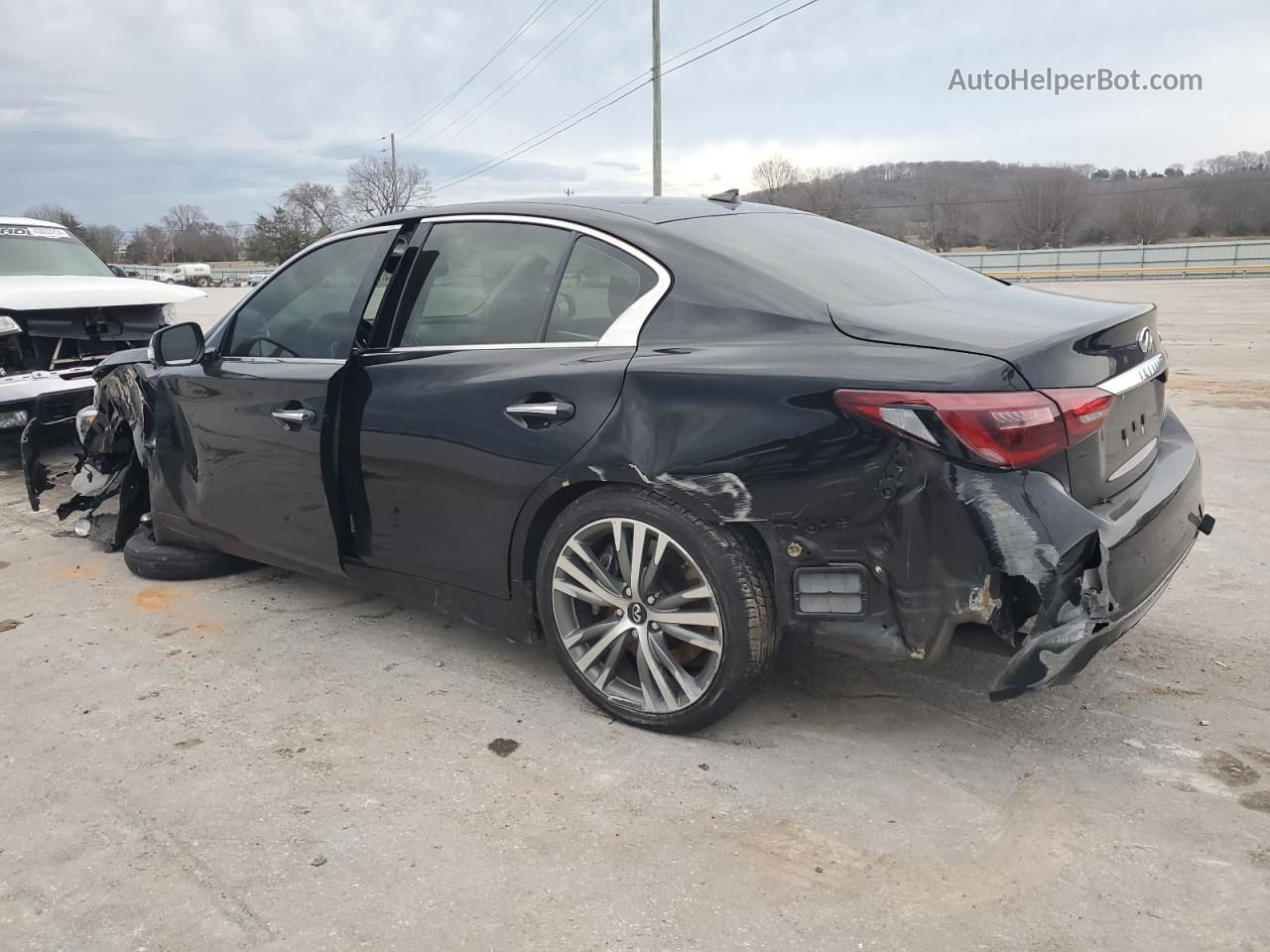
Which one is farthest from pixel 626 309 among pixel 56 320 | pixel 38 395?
pixel 56 320

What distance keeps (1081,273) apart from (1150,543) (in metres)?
48.3

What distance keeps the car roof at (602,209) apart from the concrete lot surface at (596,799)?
1.62m

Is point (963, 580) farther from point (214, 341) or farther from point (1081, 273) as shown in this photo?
point (1081, 273)

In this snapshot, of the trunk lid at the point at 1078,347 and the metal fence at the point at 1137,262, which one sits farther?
the metal fence at the point at 1137,262

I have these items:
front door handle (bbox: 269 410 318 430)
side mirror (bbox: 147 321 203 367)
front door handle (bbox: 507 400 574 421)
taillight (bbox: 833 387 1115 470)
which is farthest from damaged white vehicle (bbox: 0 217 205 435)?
taillight (bbox: 833 387 1115 470)

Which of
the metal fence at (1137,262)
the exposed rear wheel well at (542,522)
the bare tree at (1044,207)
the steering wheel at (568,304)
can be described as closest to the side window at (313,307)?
the steering wheel at (568,304)

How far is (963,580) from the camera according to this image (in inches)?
96.9

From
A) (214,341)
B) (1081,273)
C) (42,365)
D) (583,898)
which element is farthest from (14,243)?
(1081,273)

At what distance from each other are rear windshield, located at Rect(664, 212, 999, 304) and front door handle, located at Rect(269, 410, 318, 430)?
1559 mm

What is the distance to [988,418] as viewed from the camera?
240cm

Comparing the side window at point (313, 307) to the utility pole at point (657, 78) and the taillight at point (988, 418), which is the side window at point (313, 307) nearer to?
the taillight at point (988, 418)

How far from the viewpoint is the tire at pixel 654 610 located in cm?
276

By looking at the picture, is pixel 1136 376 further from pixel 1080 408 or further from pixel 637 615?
pixel 637 615

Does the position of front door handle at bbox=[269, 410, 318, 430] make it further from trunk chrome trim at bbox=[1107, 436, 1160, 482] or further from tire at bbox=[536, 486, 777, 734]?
trunk chrome trim at bbox=[1107, 436, 1160, 482]
